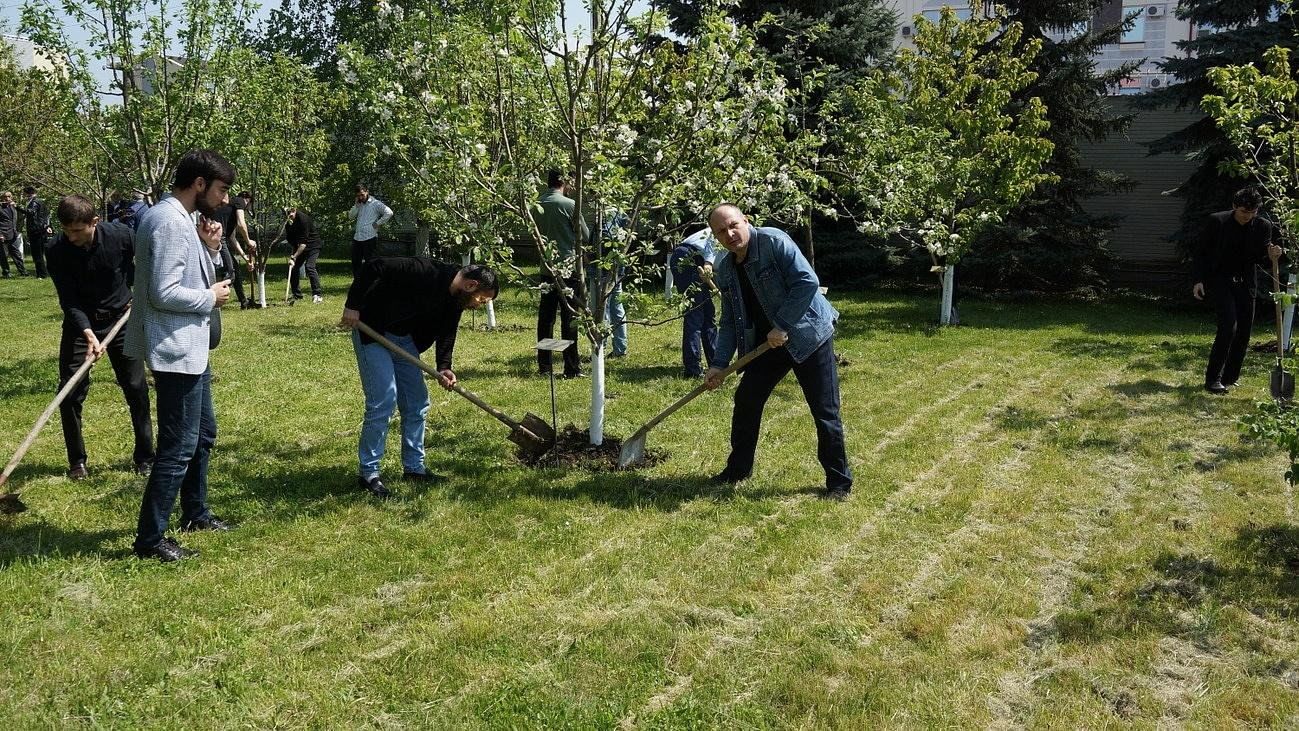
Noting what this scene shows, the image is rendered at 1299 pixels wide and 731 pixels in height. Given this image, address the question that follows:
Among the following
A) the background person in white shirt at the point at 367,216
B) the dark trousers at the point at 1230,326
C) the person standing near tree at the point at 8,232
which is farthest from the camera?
the person standing near tree at the point at 8,232

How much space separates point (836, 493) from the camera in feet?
18.3

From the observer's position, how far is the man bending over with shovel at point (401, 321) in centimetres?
531

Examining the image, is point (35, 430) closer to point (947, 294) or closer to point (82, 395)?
point (82, 395)

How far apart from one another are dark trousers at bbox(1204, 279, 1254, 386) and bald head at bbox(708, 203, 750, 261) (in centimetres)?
509

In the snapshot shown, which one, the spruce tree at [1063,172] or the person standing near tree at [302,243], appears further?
the spruce tree at [1063,172]

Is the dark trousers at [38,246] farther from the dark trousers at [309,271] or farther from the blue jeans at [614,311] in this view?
the blue jeans at [614,311]

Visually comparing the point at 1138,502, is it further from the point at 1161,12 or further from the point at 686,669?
the point at 1161,12

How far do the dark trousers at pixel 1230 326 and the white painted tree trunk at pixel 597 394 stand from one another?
5.44m

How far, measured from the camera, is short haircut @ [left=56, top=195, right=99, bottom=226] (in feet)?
18.6

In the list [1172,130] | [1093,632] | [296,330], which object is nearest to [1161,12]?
[1172,130]

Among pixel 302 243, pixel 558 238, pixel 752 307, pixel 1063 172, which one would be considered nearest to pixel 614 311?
pixel 558 238

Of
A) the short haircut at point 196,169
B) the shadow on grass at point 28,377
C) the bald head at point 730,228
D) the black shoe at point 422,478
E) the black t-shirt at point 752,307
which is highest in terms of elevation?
the short haircut at point 196,169

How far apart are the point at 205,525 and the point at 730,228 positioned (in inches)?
127

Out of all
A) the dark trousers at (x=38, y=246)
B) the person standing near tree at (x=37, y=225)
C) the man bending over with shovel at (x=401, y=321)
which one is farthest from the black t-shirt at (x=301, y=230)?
the man bending over with shovel at (x=401, y=321)
